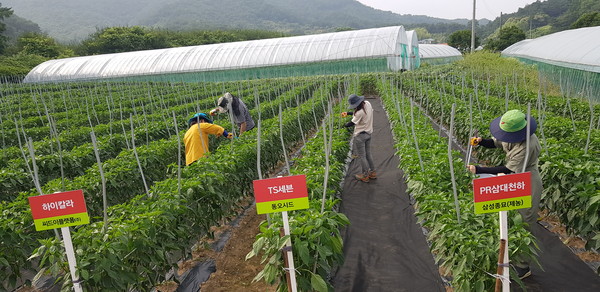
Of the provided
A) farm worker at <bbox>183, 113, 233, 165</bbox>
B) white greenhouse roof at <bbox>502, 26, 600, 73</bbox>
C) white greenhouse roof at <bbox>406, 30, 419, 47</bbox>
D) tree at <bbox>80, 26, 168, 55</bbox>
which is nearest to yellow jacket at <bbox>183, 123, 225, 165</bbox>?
farm worker at <bbox>183, 113, 233, 165</bbox>

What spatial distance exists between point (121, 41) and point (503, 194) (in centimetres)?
5623

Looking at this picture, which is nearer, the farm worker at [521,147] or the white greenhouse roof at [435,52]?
the farm worker at [521,147]

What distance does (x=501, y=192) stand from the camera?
2771 mm

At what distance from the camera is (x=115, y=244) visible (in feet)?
10.6

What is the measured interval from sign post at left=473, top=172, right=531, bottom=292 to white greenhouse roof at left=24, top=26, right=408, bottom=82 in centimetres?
2886

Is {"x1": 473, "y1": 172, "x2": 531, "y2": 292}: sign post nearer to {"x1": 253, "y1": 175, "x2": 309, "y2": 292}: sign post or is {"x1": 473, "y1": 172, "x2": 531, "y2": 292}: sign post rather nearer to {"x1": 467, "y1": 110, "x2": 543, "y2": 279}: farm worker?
{"x1": 467, "y1": 110, "x2": 543, "y2": 279}: farm worker

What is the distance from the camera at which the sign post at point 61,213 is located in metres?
2.90

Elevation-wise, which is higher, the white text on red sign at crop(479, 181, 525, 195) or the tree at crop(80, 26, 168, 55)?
the tree at crop(80, 26, 168, 55)

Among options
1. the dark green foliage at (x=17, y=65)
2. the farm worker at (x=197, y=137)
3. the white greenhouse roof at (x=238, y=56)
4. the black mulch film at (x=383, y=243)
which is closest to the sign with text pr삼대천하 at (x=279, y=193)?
the black mulch film at (x=383, y=243)

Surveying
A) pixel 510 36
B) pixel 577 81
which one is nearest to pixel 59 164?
pixel 577 81

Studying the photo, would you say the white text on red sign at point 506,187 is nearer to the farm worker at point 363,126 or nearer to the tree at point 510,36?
the farm worker at point 363,126

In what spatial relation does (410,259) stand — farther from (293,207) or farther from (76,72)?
(76,72)

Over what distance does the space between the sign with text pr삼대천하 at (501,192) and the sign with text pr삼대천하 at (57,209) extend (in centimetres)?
304

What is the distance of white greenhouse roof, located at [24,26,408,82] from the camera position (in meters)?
31.4
